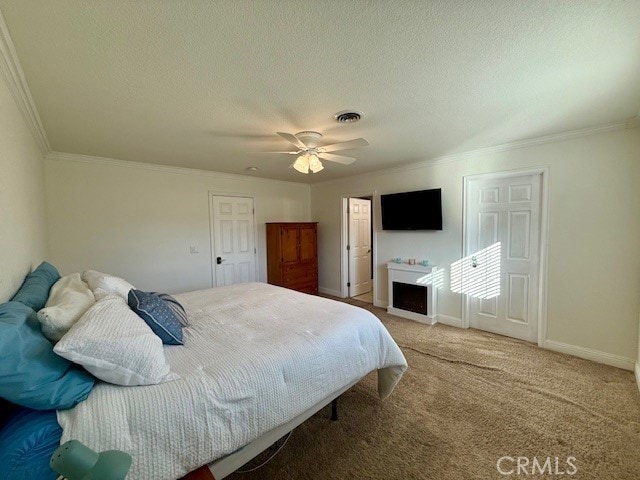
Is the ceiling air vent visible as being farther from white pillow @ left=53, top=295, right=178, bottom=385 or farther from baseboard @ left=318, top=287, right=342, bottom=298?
baseboard @ left=318, top=287, right=342, bottom=298

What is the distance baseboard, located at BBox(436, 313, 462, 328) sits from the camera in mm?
3733

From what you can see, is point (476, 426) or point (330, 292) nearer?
point (476, 426)

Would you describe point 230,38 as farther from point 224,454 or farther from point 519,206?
point 519,206

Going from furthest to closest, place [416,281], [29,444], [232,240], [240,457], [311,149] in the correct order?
[232,240]
[416,281]
[311,149]
[240,457]
[29,444]

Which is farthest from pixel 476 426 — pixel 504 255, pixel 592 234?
pixel 592 234

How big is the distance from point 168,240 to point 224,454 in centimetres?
349

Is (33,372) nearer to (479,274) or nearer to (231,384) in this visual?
(231,384)

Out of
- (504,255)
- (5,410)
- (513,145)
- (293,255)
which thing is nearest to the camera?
(5,410)

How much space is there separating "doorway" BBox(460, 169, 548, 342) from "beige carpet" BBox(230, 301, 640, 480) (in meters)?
0.64

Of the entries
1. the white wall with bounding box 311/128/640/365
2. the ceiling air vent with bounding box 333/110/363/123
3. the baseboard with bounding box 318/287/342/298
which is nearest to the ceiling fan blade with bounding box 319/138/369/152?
the ceiling air vent with bounding box 333/110/363/123

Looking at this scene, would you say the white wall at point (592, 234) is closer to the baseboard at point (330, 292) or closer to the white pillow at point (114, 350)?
the baseboard at point (330, 292)

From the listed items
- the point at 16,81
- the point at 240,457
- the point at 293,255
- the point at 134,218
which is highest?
the point at 16,81

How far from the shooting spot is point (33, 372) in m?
0.95

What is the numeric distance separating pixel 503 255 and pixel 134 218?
4.89 m
